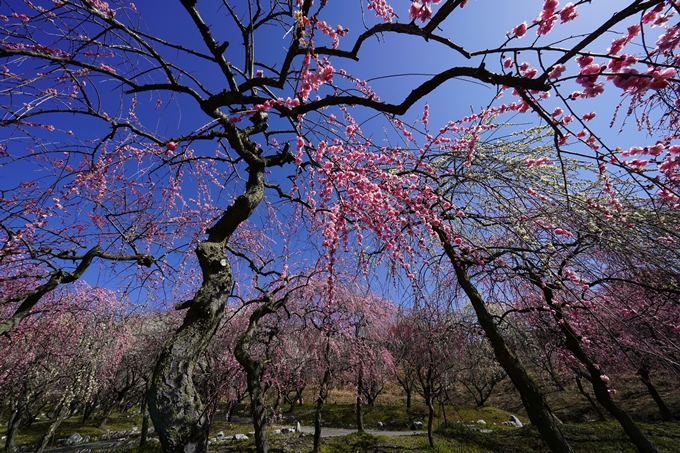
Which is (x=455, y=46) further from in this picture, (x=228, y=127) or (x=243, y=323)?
(x=243, y=323)

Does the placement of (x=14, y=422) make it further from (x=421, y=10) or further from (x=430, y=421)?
(x=421, y=10)

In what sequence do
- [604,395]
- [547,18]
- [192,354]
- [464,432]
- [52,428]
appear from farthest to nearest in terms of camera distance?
[464,432]
[52,428]
[604,395]
[192,354]
[547,18]

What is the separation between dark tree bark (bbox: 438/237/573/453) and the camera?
12.2 ft

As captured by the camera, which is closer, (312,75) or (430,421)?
(312,75)

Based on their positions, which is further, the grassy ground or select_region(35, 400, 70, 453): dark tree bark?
the grassy ground

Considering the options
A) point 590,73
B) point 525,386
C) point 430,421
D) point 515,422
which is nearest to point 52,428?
point 430,421

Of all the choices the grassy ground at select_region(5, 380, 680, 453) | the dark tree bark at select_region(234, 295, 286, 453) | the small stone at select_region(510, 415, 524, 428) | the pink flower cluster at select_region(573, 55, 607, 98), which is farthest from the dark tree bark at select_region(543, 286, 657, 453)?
the small stone at select_region(510, 415, 524, 428)

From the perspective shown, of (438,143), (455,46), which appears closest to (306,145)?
(455,46)

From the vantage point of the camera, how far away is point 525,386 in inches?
159

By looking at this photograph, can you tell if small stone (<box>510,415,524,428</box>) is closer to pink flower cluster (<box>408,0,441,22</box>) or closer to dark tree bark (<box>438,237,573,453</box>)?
dark tree bark (<box>438,237,573,453</box>)

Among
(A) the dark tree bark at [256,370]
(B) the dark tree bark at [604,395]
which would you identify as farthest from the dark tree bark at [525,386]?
(A) the dark tree bark at [256,370]

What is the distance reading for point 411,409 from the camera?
51.6 feet

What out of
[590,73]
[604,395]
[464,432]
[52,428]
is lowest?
[464,432]

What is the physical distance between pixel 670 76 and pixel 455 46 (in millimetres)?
1129
